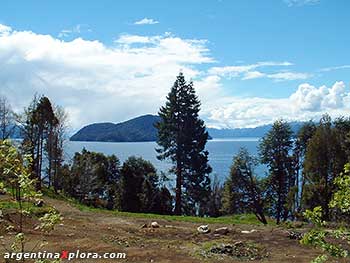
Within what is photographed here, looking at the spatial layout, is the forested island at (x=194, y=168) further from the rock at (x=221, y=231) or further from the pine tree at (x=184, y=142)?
the rock at (x=221, y=231)

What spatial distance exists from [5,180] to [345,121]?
113 ft

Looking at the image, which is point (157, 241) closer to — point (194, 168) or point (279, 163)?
point (194, 168)

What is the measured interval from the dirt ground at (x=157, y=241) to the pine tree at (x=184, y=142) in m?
13.0

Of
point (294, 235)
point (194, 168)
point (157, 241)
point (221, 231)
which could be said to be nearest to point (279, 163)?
point (194, 168)

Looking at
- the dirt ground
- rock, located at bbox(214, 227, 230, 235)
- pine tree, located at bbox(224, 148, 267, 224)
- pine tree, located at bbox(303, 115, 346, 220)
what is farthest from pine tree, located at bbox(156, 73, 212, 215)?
rock, located at bbox(214, 227, 230, 235)

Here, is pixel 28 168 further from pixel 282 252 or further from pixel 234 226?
pixel 234 226

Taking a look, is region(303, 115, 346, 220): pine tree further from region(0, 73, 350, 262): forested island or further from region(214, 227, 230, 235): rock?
region(214, 227, 230, 235): rock

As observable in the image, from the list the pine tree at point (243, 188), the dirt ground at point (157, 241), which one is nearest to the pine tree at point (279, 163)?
the pine tree at point (243, 188)

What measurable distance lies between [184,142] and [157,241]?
17935 millimetres

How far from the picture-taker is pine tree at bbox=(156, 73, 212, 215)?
33.4 m

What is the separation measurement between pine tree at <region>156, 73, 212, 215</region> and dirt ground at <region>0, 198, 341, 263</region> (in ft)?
42.6

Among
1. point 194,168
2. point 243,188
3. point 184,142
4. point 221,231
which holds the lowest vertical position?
point 221,231

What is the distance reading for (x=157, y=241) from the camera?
52.3 ft

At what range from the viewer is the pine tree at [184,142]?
3344 cm
